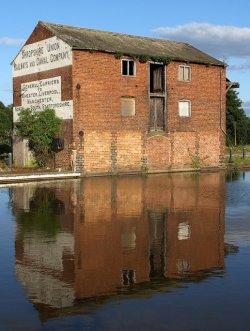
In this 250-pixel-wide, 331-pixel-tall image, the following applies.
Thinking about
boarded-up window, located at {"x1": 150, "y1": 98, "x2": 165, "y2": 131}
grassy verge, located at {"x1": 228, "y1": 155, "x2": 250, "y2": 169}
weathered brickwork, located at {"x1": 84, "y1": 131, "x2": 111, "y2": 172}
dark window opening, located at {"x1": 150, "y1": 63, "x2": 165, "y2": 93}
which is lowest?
grassy verge, located at {"x1": 228, "y1": 155, "x2": 250, "y2": 169}

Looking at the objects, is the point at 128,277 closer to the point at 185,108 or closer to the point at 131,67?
the point at 131,67

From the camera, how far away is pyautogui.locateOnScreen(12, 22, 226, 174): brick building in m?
31.9

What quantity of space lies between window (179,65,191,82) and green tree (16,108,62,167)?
10259 millimetres

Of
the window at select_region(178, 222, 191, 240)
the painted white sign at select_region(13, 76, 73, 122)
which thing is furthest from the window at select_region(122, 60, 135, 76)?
the window at select_region(178, 222, 191, 240)

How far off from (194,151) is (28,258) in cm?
2901

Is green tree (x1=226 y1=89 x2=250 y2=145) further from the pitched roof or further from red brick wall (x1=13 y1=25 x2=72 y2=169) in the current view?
red brick wall (x1=13 y1=25 x2=72 y2=169)

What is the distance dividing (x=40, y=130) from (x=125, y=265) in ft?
79.2

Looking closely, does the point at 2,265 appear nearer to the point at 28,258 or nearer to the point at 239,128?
the point at 28,258

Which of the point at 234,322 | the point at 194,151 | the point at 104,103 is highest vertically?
the point at 104,103

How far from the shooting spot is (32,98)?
3591 cm

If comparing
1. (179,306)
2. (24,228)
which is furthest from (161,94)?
(179,306)

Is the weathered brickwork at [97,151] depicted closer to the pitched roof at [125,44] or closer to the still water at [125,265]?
the pitched roof at [125,44]

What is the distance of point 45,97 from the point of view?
34344 millimetres

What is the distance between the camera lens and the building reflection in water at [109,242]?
8177mm
